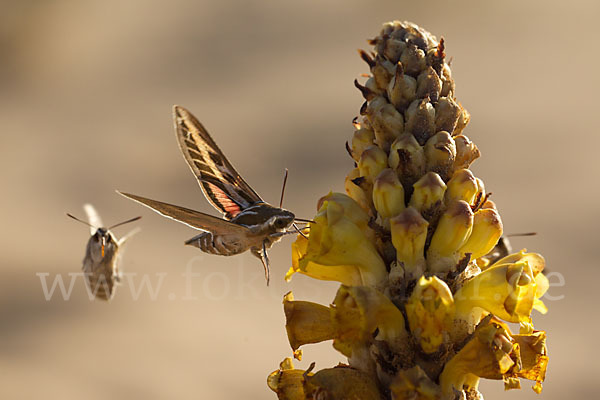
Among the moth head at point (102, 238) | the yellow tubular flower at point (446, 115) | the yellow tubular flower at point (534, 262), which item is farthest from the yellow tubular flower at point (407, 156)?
the moth head at point (102, 238)

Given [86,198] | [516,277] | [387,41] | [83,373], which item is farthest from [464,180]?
[86,198]

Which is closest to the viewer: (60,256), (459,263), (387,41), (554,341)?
(459,263)

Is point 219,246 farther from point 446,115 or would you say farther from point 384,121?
point 446,115

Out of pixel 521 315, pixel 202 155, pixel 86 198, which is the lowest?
pixel 521 315

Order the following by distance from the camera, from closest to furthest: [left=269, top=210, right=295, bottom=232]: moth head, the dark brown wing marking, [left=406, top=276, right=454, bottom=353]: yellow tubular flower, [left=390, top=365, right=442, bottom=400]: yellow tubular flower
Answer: [left=390, top=365, right=442, bottom=400]: yellow tubular flower
[left=406, top=276, right=454, bottom=353]: yellow tubular flower
[left=269, top=210, right=295, bottom=232]: moth head
the dark brown wing marking

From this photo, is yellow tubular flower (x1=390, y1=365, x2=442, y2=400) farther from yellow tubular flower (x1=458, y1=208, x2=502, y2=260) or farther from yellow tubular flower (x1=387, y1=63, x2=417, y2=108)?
yellow tubular flower (x1=387, y1=63, x2=417, y2=108)

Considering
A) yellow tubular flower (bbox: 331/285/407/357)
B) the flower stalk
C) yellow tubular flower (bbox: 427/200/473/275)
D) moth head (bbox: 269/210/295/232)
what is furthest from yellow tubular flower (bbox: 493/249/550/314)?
moth head (bbox: 269/210/295/232)

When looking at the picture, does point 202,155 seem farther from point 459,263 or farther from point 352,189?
point 459,263

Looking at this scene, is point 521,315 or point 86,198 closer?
point 521,315
